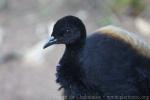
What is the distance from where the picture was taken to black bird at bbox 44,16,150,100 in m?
4.12

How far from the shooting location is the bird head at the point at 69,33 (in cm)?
410

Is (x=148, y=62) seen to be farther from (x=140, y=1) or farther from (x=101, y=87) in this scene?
(x=140, y=1)

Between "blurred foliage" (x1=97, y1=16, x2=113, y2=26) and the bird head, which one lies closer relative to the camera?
the bird head

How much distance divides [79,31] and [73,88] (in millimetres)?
460

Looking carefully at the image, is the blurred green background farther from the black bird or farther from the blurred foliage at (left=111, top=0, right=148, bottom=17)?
the black bird

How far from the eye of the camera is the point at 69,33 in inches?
163

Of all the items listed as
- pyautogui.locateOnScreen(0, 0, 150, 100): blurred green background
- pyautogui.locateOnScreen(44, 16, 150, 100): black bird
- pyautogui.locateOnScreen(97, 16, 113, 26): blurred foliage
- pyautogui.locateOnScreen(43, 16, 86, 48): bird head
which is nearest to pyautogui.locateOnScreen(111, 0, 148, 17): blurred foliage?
pyautogui.locateOnScreen(0, 0, 150, 100): blurred green background

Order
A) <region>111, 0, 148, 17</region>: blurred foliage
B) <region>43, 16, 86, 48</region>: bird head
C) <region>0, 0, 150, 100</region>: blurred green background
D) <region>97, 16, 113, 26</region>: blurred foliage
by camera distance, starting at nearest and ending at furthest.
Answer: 1. <region>43, 16, 86, 48</region>: bird head
2. <region>0, 0, 150, 100</region>: blurred green background
3. <region>97, 16, 113, 26</region>: blurred foliage
4. <region>111, 0, 148, 17</region>: blurred foliage

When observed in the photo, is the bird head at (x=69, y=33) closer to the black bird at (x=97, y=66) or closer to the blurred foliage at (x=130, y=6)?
the black bird at (x=97, y=66)

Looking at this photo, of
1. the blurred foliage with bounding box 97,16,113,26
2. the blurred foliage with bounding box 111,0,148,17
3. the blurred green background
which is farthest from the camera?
the blurred foliage with bounding box 111,0,148,17

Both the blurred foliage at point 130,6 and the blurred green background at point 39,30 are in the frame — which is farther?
the blurred foliage at point 130,6

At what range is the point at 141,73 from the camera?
4.20 meters

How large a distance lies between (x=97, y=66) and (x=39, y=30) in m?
3.42

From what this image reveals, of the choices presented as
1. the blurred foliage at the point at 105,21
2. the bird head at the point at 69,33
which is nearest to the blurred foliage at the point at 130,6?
the blurred foliage at the point at 105,21
